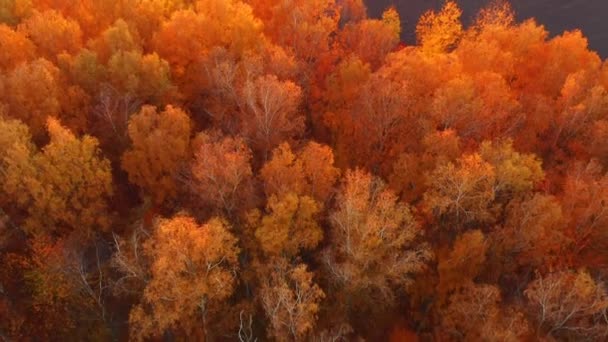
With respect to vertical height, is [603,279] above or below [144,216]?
above

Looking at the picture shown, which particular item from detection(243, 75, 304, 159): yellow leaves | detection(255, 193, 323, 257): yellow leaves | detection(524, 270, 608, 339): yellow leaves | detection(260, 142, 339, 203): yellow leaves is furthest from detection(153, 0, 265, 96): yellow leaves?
detection(524, 270, 608, 339): yellow leaves

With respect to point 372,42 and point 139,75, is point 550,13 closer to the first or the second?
point 372,42

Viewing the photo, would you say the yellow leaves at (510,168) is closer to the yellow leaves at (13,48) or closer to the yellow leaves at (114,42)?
the yellow leaves at (114,42)

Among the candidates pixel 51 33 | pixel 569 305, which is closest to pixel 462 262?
pixel 569 305

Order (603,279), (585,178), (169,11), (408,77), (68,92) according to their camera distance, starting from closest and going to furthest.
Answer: (603,279), (585,178), (68,92), (408,77), (169,11)

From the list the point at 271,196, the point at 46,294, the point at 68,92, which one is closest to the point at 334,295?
the point at 271,196

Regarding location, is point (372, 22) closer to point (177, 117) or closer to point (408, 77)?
point (408, 77)

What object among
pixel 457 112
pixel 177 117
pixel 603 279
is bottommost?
pixel 177 117
